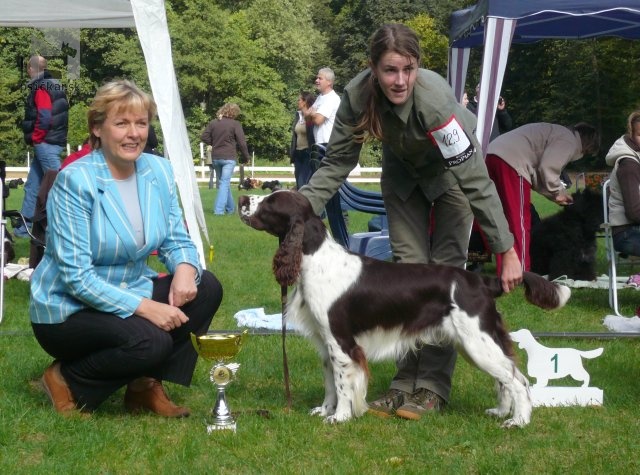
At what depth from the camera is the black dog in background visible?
26.7 ft

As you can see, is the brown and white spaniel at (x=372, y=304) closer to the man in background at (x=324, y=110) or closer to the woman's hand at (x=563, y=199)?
the woman's hand at (x=563, y=199)

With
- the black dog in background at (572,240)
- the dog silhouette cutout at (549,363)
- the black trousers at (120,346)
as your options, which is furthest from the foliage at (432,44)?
the black trousers at (120,346)

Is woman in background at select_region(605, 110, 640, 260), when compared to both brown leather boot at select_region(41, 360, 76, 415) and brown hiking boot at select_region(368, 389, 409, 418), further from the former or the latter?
brown leather boot at select_region(41, 360, 76, 415)

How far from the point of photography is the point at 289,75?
45.6 m

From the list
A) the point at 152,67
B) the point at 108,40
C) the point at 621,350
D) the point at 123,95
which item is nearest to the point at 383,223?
the point at 152,67

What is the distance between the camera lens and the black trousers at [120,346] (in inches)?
144

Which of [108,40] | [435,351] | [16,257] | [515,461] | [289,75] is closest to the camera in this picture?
[515,461]

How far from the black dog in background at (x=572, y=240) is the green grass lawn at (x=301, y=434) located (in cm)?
308

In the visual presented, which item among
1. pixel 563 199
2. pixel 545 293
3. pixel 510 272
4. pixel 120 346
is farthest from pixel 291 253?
pixel 563 199

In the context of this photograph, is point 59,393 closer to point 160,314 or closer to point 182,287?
point 160,314

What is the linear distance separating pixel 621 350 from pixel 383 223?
4227 mm

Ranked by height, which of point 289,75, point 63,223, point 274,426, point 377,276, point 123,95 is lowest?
point 289,75

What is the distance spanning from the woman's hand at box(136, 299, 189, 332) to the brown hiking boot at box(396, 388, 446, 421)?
1032mm

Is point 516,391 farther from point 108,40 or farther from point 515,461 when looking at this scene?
point 108,40
